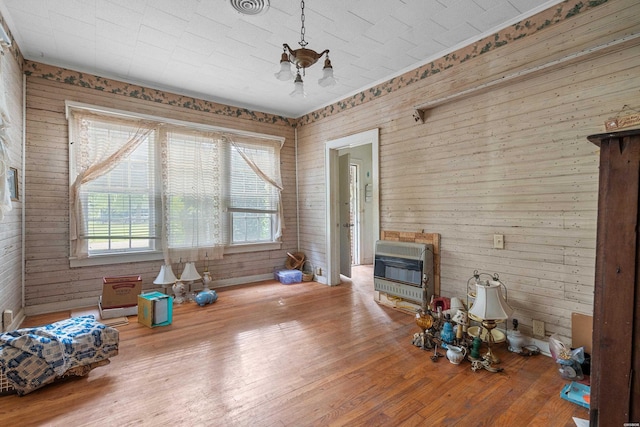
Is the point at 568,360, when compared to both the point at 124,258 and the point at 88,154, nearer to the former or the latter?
the point at 124,258

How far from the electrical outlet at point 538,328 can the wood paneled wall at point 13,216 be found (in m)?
4.62

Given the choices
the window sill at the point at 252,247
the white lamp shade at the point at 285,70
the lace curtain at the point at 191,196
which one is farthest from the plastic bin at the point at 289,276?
the white lamp shade at the point at 285,70

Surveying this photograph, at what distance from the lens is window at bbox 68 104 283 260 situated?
3.60 metres

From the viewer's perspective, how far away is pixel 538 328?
2471 mm

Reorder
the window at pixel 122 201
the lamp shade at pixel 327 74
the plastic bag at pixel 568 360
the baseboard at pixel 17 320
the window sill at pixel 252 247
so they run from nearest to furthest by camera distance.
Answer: the plastic bag at pixel 568 360
the lamp shade at pixel 327 74
the baseboard at pixel 17 320
the window at pixel 122 201
the window sill at pixel 252 247

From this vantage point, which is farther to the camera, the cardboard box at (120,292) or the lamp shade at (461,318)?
the cardboard box at (120,292)

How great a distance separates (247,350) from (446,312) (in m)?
1.87

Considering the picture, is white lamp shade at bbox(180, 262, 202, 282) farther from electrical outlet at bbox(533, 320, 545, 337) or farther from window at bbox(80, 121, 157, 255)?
electrical outlet at bbox(533, 320, 545, 337)

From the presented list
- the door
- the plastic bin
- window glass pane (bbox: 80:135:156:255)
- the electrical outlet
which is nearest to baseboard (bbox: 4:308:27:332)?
window glass pane (bbox: 80:135:156:255)

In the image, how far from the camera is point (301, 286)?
4668 mm

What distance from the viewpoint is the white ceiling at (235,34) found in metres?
2.45

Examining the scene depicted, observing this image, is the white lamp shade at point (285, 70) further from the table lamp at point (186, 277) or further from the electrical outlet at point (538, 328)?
the table lamp at point (186, 277)

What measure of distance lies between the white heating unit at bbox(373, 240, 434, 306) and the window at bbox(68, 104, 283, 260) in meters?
2.14

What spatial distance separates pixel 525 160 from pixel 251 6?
2689 millimetres
